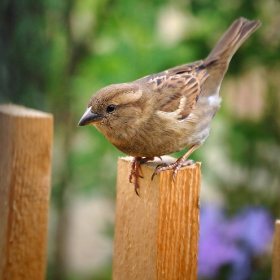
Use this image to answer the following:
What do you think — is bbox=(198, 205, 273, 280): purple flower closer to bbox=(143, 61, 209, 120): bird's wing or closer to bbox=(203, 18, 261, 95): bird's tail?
bbox=(203, 18, 261, 95): bird's tail

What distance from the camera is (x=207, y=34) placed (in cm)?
421

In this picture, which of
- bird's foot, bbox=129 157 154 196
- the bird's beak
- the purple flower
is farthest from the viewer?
the purple flower

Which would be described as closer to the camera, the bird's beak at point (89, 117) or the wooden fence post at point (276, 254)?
the wooden fence post at point (276, 254)

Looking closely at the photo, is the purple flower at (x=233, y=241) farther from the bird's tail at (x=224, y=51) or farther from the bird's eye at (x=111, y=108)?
the bird's eye at (x=111, y=108)

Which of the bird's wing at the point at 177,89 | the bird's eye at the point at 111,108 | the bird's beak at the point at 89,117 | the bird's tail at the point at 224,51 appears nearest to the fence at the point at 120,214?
the bird's beak at the point at 89,117

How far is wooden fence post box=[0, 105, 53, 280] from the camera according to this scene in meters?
1.89

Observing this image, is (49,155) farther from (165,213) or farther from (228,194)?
(228,194)

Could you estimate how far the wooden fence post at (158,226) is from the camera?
63.3 inches

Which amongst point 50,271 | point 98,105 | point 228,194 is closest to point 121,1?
point 228,194

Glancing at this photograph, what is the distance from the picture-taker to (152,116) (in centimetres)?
231

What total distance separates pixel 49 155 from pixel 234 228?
2.03 metres

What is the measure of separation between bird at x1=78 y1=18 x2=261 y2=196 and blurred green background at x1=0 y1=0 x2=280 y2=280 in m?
1.14

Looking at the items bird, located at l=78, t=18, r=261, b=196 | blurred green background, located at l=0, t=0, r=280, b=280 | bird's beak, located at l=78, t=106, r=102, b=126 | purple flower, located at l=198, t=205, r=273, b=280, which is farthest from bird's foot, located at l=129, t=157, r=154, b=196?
blurred green background, located at l=0, t=0, r=280, b=280

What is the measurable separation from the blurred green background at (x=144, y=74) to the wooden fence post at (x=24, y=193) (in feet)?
5.96
